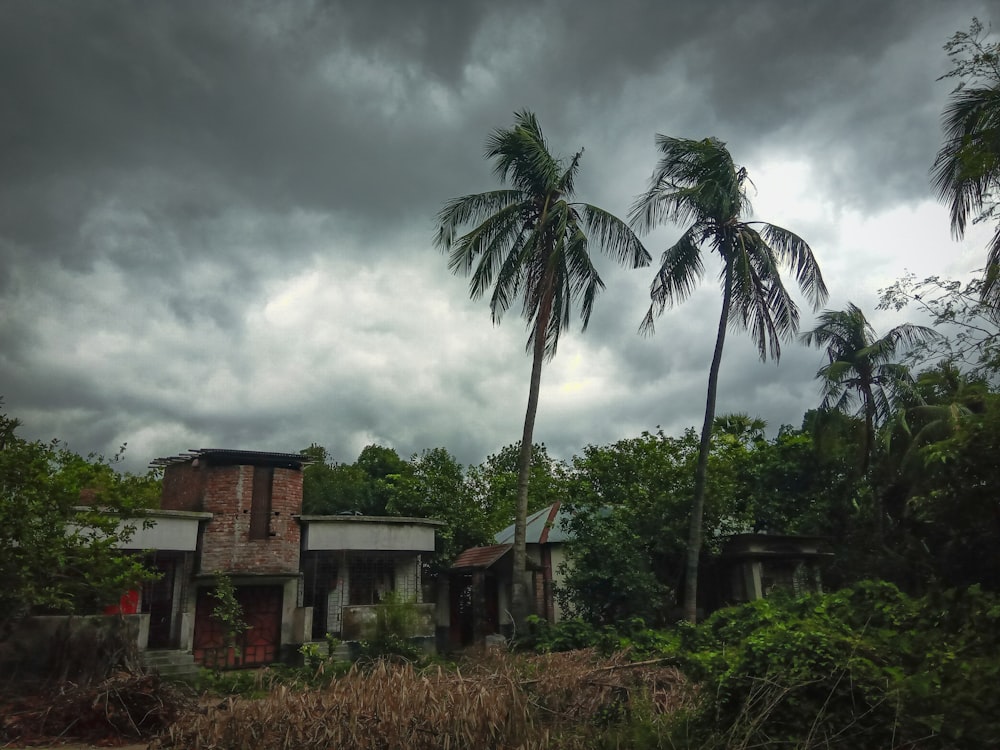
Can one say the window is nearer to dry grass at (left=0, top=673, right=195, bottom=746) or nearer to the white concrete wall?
the white concrete wall

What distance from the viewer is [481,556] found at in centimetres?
2220

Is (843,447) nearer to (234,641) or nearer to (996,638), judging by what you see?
(996,638)

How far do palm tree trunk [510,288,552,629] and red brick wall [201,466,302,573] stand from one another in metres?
6.63

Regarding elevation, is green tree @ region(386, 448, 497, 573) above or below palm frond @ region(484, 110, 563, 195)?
below

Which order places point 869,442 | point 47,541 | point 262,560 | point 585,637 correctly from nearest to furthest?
point 47,541 < point 585,637 < point 262,560 < point 869,442

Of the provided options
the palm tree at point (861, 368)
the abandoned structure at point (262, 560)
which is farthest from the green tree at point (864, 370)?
the abandoned structure at point (262, 560)

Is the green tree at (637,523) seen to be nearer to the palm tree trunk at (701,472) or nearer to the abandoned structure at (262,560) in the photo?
the palm tree trunk at (701,472)

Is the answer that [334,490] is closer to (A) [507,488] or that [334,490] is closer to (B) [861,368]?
(A) [507,488]

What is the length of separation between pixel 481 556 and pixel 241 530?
7155mm

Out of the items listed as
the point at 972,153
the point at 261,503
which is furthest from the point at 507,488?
the point at 972,153

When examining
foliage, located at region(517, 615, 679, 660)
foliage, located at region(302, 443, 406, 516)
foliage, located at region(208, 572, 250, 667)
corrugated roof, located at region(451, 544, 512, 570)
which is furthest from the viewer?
foliage, located at region(302, 443, 406, 516)

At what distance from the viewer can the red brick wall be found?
1848cm

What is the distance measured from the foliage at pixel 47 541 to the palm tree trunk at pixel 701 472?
11515 mm

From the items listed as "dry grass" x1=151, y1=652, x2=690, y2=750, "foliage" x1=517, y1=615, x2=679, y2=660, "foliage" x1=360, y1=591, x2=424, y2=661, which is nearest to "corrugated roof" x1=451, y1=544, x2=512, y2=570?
"foliage" x1=360, y1=591, x2=424, y2=661
